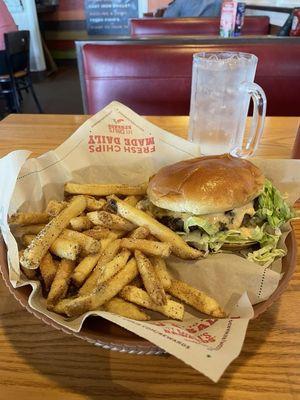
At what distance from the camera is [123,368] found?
0.62m

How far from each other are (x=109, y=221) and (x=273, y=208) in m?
0.44

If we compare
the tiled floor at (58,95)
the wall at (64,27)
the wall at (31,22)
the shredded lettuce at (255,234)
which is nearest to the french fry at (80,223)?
the shredded lettuce at (255,234)

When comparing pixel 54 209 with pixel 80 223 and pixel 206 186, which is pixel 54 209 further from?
pixel 206 186

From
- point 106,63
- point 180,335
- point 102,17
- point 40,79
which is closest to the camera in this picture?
point 180,335

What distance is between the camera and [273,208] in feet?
2.95

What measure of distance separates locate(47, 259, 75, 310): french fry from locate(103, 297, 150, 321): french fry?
0.09m

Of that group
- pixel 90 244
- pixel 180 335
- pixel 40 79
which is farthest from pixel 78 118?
pixel 40 79

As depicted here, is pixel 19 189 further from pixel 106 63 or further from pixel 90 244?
pixel 106 63

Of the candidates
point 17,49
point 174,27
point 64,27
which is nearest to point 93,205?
point 174,27

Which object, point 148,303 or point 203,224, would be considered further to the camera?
point 203,224

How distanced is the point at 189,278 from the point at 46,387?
1.20 ft

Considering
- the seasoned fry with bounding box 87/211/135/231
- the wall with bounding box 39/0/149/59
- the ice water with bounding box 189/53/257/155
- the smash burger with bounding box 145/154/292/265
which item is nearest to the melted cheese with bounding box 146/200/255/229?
the smash burger with bounding box 145/154/292/265

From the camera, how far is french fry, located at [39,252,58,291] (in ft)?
2.27

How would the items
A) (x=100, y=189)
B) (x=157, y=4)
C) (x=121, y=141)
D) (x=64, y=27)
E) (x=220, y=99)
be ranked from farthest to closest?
1. (x=64, y=27)
2. (x=157, y=4)
3. (x=220, y=99)
4. (x=121, y=141)
5. (x=100, y=189)
